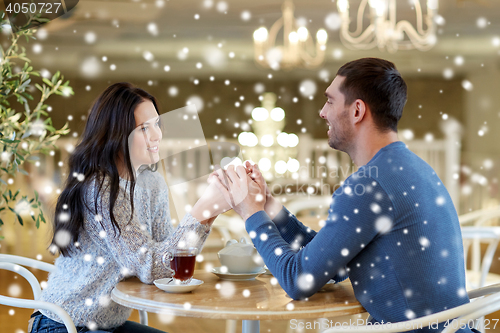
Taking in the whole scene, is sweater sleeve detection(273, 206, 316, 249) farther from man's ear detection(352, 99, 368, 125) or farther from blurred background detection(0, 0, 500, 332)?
blurred background detection(0, 0, 500, 332)

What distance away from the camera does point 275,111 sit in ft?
17.7

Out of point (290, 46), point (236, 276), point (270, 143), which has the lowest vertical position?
point (270, 143)

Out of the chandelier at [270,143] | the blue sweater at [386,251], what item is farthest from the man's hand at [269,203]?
the chandelier at [270,143]

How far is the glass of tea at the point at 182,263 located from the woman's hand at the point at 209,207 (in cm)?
9

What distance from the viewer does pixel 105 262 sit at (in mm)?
1097

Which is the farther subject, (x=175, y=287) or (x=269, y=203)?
(x=269, y=203)

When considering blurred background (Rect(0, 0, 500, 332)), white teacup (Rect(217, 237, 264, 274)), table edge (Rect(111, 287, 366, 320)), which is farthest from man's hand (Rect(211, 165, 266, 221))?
blurred background (Rect(0, 0, 500, 332))

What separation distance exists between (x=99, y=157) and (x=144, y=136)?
0.13 meters

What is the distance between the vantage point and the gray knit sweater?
105 cm

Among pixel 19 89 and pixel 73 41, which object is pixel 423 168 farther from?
pixel 73 41

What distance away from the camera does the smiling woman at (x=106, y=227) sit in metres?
1.06

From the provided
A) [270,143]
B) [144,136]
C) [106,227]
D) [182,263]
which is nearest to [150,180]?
[144,136]

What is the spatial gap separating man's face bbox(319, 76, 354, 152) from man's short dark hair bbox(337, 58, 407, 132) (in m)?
0.03

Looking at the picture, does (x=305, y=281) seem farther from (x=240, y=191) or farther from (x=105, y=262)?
(x=105, y=262)
